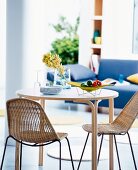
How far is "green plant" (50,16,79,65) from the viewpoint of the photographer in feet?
36.9

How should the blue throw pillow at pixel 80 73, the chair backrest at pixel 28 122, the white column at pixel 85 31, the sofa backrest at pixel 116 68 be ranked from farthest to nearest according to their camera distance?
the white column at pixel 85 31
the sofa backrest at pixel 116 68
the blue throw pillow at pixel 80 73
the chair backrest at pixel 28 122

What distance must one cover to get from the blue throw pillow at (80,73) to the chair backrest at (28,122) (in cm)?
402

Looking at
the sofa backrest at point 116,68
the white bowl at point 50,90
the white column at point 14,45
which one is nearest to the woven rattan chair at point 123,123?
the white bowl at point 50,90

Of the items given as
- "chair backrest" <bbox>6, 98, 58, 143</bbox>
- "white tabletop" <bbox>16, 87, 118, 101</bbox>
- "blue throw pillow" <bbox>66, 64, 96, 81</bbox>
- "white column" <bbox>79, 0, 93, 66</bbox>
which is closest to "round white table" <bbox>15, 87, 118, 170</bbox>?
"white tabletop" <bbox>16, 87, 118, 101</bbox>

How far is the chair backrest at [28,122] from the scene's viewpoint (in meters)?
3.77

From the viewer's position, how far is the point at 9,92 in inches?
219

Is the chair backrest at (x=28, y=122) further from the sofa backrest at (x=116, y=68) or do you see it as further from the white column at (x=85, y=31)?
the white column at (x=85, y=31)

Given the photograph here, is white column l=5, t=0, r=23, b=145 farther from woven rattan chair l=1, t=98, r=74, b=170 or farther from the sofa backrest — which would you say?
the sofa backrest

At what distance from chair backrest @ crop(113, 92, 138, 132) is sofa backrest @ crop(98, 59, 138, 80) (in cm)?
357

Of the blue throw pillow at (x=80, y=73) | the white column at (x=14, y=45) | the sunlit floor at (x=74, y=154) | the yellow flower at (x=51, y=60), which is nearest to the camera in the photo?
the yellow flower at (x=51, y=60)

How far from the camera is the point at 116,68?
812 centimetres

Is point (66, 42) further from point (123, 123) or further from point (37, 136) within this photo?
point (37, 136)

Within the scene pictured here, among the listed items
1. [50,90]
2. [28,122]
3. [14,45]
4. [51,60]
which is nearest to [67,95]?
[50,90]

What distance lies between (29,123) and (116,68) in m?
4.45
